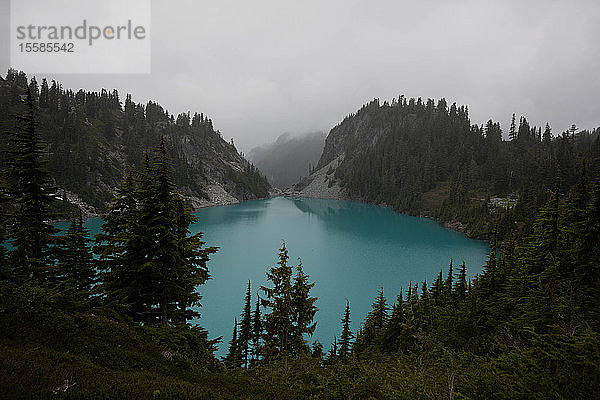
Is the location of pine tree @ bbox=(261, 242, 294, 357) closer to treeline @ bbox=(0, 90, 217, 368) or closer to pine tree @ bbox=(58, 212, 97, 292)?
treeline @ bbox=(0, 90, 217, 368)

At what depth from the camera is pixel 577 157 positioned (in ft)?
331

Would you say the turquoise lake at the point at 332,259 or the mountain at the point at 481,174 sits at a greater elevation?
the mountain at the point at 481,174

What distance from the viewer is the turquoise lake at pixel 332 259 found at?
123 ft

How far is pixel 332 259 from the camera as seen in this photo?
201 ft

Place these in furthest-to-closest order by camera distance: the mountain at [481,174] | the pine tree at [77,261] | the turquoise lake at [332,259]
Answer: the mountain at [481,174], the turquoise lake at [332,259], the pine tree at [77,261]

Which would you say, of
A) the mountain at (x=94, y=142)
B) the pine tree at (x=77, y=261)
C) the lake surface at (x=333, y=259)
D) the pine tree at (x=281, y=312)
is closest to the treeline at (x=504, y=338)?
the pine tree at (x=281, y=312)

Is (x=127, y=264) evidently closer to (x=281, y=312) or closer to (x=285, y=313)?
(x=281, y=312)

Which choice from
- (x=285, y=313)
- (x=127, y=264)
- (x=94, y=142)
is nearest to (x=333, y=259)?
(x=285, y=313)

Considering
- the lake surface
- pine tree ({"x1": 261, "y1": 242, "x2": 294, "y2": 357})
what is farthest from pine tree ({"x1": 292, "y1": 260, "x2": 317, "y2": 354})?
the lake surface

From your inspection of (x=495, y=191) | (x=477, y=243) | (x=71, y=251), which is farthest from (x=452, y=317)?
(x=495, y=191)

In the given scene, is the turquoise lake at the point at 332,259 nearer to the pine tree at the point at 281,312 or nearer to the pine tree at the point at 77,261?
the pine tree at the point at 281,312

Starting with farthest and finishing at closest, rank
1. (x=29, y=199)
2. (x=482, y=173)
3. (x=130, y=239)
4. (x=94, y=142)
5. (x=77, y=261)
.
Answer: (x=482, y=173) → (x=94, y=142) → (x=77, y=261) → (x=29, y=199) → (x=130, y=239)

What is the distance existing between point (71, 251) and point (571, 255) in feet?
97.5

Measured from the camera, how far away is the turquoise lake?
123 ft
